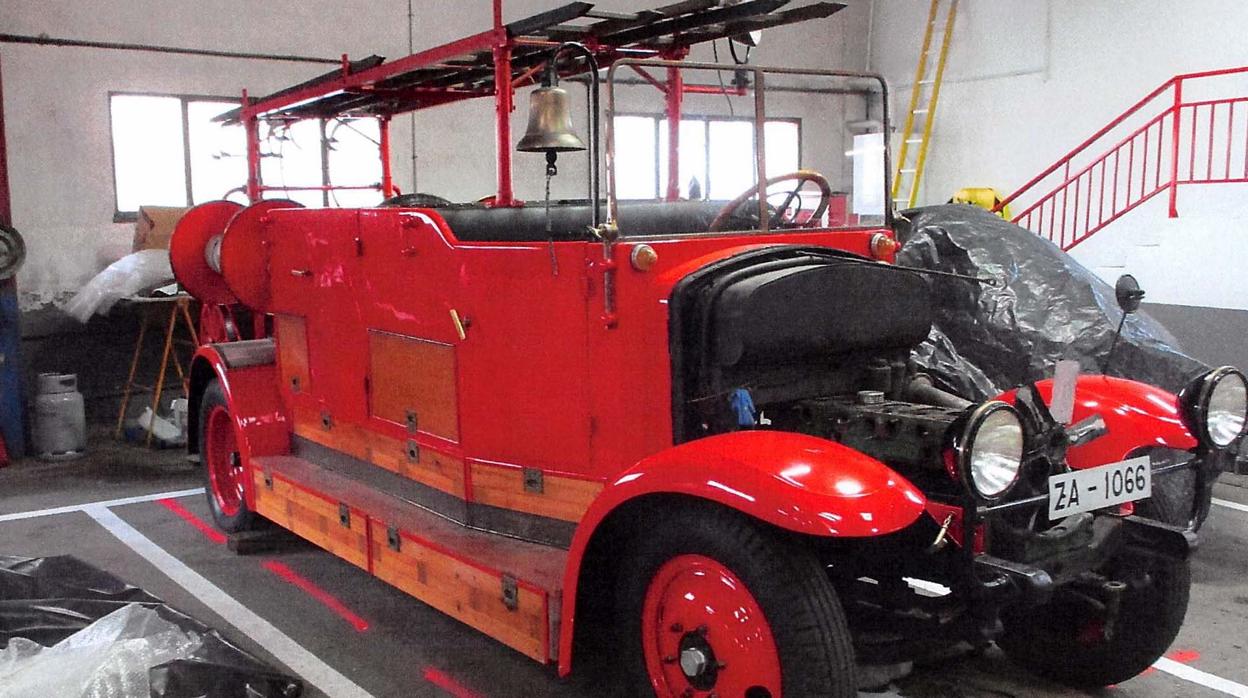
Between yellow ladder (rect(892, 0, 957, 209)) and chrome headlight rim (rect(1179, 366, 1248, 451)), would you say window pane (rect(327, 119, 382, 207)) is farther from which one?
chrome headlight rim (rect(1179, 366, 1248, 451))

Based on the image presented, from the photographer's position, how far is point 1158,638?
3221 mm

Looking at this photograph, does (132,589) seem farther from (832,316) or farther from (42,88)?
(42,88)

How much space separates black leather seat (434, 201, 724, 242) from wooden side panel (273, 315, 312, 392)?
0.94m

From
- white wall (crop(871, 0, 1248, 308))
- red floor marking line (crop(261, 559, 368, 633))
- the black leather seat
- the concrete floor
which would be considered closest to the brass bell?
the black leather seat

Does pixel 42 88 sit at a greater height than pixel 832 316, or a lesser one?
greater

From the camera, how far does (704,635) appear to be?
264 cm

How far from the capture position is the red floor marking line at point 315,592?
408cm

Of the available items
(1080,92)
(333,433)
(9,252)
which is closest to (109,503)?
(9,252)

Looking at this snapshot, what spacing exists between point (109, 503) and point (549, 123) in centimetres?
409

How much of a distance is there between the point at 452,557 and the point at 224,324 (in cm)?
303

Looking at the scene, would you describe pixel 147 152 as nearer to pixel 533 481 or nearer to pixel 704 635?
pixel 533 481

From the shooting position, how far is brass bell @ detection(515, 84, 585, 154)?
10.9 ft

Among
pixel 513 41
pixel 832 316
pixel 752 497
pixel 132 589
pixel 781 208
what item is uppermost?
pixel 513 41

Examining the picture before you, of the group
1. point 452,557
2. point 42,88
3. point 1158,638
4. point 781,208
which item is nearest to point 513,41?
point 781,208
